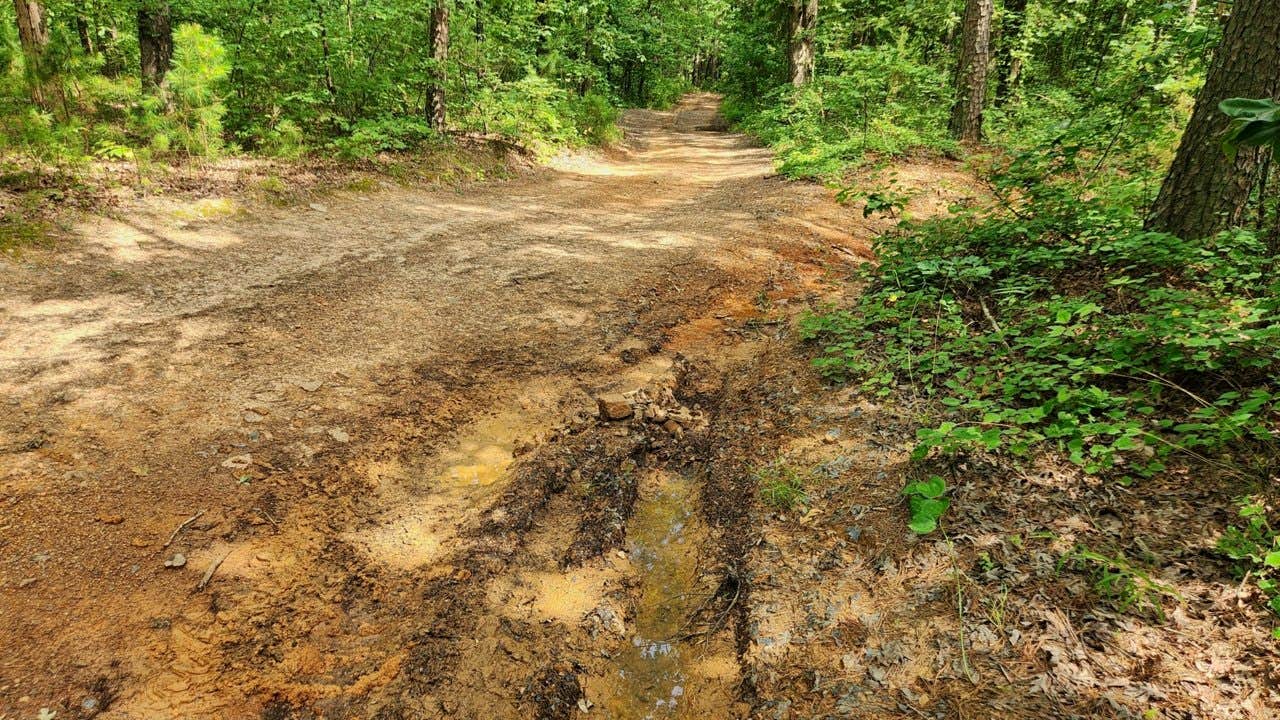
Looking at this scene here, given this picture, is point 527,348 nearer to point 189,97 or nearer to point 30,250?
point 30,250

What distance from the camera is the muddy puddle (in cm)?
252

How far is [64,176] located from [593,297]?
21.2ft

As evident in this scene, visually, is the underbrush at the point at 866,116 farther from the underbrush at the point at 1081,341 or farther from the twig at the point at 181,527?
the twig at the point at 181,527

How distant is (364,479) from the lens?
3482 mm

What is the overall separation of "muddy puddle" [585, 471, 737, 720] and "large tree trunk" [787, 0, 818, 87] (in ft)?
59.3

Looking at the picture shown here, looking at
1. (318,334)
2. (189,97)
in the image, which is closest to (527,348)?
(318,334)

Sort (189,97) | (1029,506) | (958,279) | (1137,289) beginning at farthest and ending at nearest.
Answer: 1. (189,97)
2. (958,279)
3. (1137,289)
4. (1029,506)

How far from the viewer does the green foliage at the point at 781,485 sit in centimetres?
332

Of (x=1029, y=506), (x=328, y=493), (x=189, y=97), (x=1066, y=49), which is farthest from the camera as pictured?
(x=1066, y=49)

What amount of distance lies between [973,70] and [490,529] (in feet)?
41.7

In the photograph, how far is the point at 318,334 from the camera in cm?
493

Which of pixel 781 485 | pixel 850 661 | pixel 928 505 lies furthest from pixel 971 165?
pixel 850 661

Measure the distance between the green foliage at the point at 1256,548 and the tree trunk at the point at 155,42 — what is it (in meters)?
13.7

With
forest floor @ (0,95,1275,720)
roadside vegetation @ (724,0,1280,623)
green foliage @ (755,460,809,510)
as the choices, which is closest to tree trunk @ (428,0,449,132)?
forest floor @ (0,95,1275,720)
